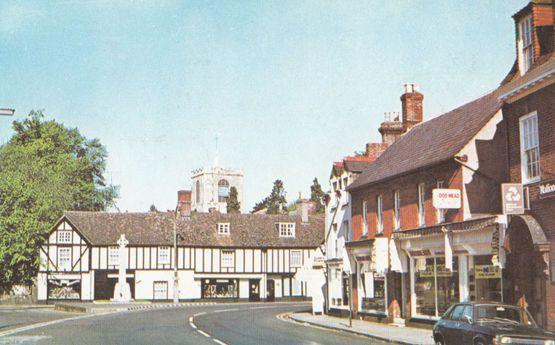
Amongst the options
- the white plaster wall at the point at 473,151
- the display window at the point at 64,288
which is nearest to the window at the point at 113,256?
the display window at the point at 64,288

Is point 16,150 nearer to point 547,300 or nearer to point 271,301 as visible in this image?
point 271,301

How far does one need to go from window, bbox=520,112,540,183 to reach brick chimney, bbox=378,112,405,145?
18.2 meters

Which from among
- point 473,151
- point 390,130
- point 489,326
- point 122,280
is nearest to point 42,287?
point 122,280

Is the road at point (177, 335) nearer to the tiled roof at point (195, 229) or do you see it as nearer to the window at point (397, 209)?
the window at point (397, 209)

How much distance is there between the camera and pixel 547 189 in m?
20.1

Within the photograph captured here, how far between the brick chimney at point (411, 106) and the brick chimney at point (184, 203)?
34.6 metres

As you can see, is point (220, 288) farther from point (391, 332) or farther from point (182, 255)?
point (391, 332)

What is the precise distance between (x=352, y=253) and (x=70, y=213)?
3791 centimetres

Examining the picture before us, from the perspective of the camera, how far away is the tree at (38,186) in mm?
59938

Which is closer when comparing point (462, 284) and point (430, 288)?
point (462, 284)

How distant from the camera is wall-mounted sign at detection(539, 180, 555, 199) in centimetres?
1983

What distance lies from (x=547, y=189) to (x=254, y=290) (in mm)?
50957

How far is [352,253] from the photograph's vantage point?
36062mm

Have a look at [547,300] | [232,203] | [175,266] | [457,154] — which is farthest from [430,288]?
[232,203]
